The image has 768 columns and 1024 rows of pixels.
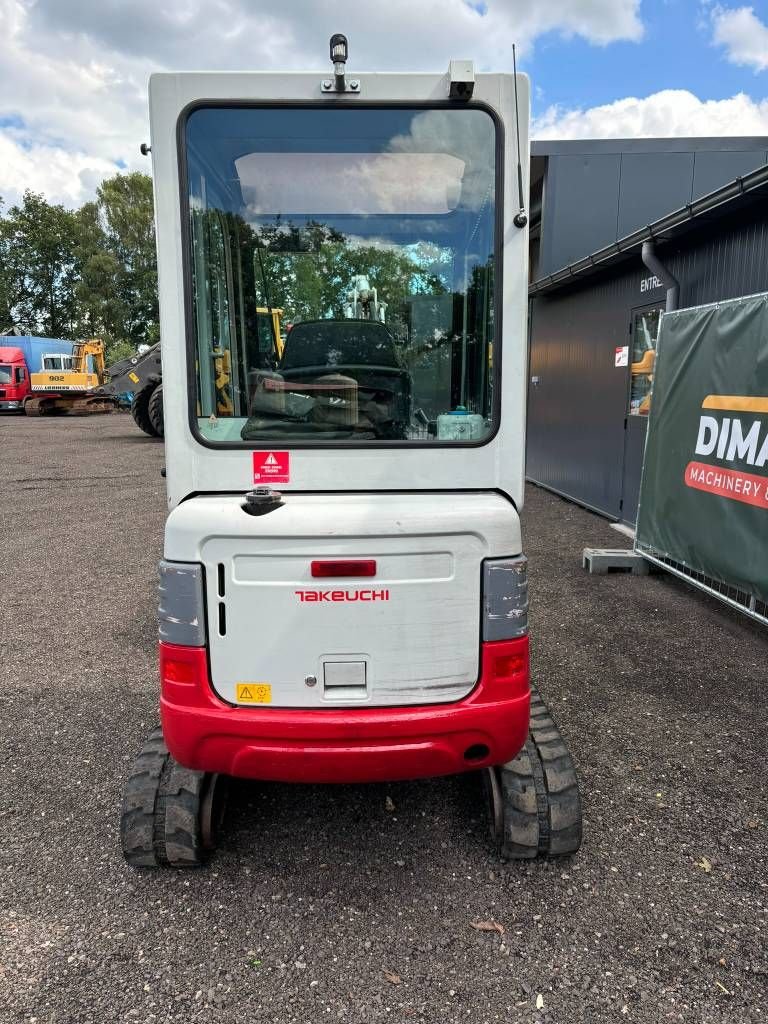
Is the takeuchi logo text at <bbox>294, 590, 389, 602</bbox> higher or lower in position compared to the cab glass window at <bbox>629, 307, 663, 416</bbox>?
lower

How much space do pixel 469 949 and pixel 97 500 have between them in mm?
9352

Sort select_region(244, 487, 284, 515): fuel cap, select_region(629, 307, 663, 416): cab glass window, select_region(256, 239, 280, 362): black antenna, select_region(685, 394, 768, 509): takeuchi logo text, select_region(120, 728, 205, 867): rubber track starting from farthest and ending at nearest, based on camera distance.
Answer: select_region(629, 307, 663, 416): cab glass window < select_region(685, 394, 768, 509): takeuchi logo text < select_region(120, 728, 205, 867): rubber track < select_region(256, 239, 280, 362): black antenna < select_region(244, 487, 284, 515): fuel cap

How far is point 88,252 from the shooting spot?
47.3m

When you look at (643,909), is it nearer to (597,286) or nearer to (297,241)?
(297,241)

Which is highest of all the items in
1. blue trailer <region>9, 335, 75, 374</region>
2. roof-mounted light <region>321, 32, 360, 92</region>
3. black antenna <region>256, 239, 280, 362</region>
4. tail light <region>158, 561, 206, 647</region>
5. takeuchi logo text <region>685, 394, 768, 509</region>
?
blue trailer <region>9, 335, 75, 374</region>

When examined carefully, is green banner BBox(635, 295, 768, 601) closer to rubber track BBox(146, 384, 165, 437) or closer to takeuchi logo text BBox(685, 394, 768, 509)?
takeuchi logo text BBox(685, 394, 768, 509)

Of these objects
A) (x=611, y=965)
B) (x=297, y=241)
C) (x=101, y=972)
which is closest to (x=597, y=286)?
(x=297, y=241)

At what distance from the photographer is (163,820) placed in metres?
2.51

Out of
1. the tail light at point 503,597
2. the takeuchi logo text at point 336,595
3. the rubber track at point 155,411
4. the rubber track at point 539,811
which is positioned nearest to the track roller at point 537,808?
the rubber track at point 539,811

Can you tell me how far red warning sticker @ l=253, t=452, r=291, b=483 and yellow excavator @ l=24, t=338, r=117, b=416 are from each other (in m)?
29.4

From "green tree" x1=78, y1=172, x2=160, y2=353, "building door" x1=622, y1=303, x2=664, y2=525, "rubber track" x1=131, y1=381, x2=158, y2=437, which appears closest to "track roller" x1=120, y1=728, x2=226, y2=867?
"building door" x1=622, y1=303, x2=664, y2=525

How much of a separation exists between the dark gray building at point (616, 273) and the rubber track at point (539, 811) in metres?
4.65

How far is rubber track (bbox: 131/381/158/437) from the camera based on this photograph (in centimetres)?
1747

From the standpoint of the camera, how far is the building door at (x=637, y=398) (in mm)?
7672
